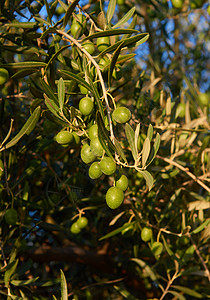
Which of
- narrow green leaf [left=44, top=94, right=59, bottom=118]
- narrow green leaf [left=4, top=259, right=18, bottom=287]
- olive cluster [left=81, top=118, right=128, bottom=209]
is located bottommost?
narrow green leaf [left=4, top=259, right=18, bottom=287]

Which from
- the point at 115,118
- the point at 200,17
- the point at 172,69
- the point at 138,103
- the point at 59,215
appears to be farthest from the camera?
the point at 200,17

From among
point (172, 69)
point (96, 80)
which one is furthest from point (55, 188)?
point (172, 69)

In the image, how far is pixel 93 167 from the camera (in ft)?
2.97

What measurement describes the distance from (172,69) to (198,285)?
1862 millimetres

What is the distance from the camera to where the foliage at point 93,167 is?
0.92m

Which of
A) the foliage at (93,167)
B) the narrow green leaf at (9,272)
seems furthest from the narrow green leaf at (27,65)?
the narrow green leaf at (9,272)

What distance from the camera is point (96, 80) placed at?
0.96 metres

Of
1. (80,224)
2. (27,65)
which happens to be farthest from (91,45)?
(80,224)

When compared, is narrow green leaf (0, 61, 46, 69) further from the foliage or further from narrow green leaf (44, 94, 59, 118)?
narrow green leaf (44, 94, 59, 118)

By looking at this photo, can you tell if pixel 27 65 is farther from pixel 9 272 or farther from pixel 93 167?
pixel 9 272

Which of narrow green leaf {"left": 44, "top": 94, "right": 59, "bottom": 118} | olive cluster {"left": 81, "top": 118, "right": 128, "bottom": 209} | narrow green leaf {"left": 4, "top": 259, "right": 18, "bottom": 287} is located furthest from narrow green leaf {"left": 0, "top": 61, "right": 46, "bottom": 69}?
narrow green leaf {"left": 4, "top": 259, "right": 18, "bottom": 287}

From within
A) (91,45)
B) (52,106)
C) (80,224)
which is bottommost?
(80,224)

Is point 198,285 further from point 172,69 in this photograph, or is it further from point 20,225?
point 172,69

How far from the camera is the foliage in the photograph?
921 millimetres
